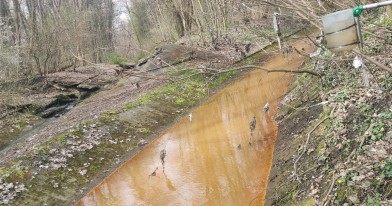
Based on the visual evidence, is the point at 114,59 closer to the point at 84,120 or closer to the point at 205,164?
the point at 84,120

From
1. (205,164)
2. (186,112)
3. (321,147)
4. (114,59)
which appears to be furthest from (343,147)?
(114,59)

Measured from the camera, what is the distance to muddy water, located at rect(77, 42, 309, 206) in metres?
8.68

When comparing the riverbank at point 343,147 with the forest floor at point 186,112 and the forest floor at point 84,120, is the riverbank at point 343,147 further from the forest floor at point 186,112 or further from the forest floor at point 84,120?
the forest floor at point 84,120

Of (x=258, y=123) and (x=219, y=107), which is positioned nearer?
(x=258, y=123)

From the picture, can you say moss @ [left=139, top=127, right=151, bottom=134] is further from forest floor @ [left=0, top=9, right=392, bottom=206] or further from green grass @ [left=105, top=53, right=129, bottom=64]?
green grass @ [left=105, top=53, right=129, bottom=64]

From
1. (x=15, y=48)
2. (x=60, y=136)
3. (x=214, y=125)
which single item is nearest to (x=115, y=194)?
(x=60, y=136)

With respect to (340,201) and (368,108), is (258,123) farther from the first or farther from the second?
(340,201)

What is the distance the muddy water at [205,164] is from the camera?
28.5ft

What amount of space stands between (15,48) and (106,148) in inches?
460

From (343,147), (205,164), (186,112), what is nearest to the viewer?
(343,147)

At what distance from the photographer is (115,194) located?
32.0ft

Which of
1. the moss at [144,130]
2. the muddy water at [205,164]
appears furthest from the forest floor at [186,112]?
the muddy water at [205,164]

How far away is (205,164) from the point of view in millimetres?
10219

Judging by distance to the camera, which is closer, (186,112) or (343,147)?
(343,147)
